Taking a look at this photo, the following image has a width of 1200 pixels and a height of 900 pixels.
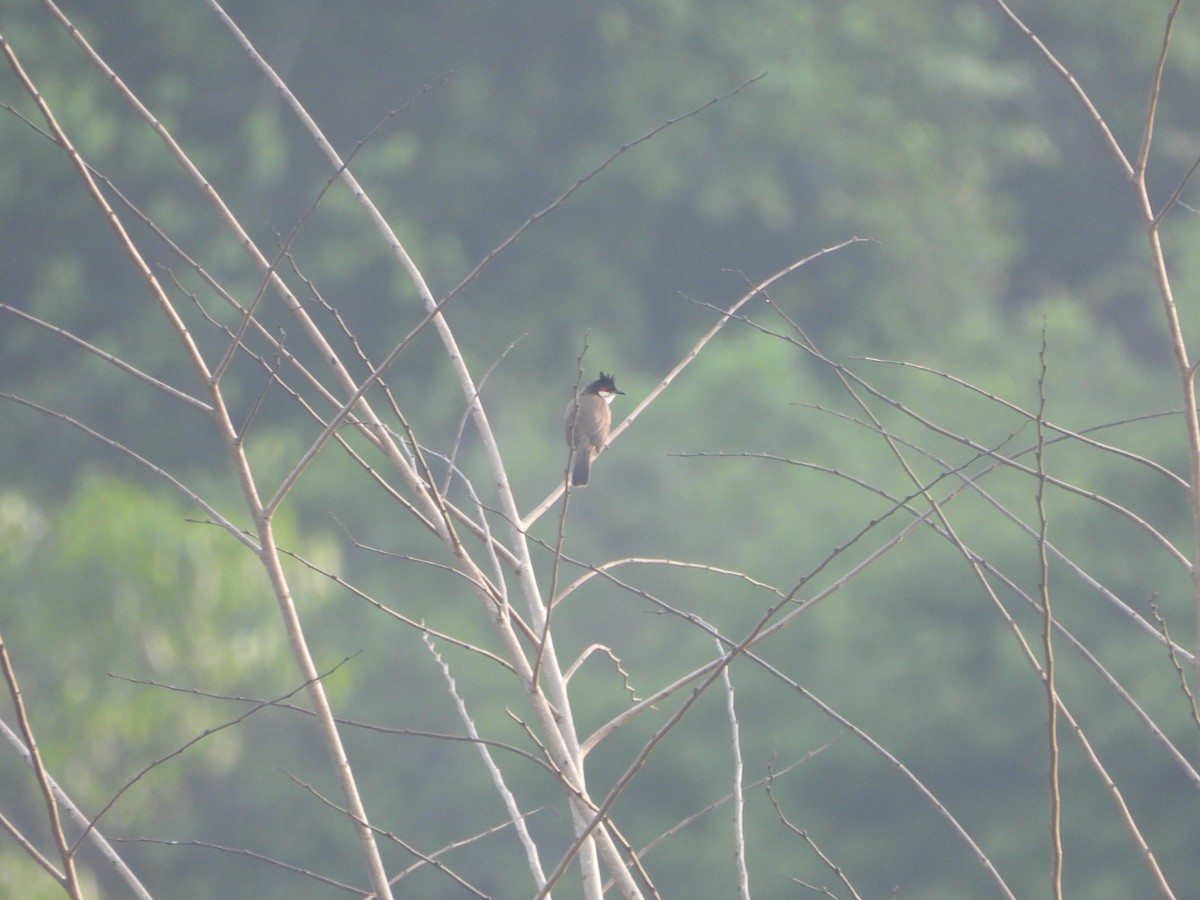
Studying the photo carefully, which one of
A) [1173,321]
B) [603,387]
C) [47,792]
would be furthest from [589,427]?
[47,792]

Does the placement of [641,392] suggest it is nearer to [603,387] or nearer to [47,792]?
[603,387]

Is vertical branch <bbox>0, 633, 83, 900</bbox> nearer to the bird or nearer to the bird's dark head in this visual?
the bird

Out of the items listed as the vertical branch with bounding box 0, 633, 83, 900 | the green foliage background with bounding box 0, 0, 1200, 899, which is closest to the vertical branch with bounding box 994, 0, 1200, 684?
the vertical branch with bounding box 0, 633, 83, 900

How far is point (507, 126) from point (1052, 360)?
7.55 meters

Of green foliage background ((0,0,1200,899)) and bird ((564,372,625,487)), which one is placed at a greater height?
green foliage background ((0,0,1200,899))

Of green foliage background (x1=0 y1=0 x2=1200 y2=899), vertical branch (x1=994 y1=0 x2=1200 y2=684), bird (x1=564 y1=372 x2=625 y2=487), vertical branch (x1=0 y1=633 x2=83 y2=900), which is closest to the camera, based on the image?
vertical branch (x1=0 y1=633 x2=83 y2=900)

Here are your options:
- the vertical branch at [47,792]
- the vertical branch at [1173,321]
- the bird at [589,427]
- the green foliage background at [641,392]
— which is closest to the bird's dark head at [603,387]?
the bird at [589,427]

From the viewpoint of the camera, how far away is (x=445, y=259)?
18.2 meters

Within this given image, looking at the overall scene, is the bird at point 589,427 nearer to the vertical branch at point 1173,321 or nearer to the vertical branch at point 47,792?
the vertical branch at point 1173,321

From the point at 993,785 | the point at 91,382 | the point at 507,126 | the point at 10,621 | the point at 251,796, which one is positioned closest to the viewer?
the point at 993,785

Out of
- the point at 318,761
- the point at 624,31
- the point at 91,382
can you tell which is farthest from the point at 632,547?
the point at 624,31

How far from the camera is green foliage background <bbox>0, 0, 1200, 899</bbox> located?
423 inches

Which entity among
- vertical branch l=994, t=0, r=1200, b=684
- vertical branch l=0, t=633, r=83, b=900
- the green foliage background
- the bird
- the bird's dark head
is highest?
the green foliage background

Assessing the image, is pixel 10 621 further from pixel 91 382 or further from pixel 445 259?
pixel 445 259
